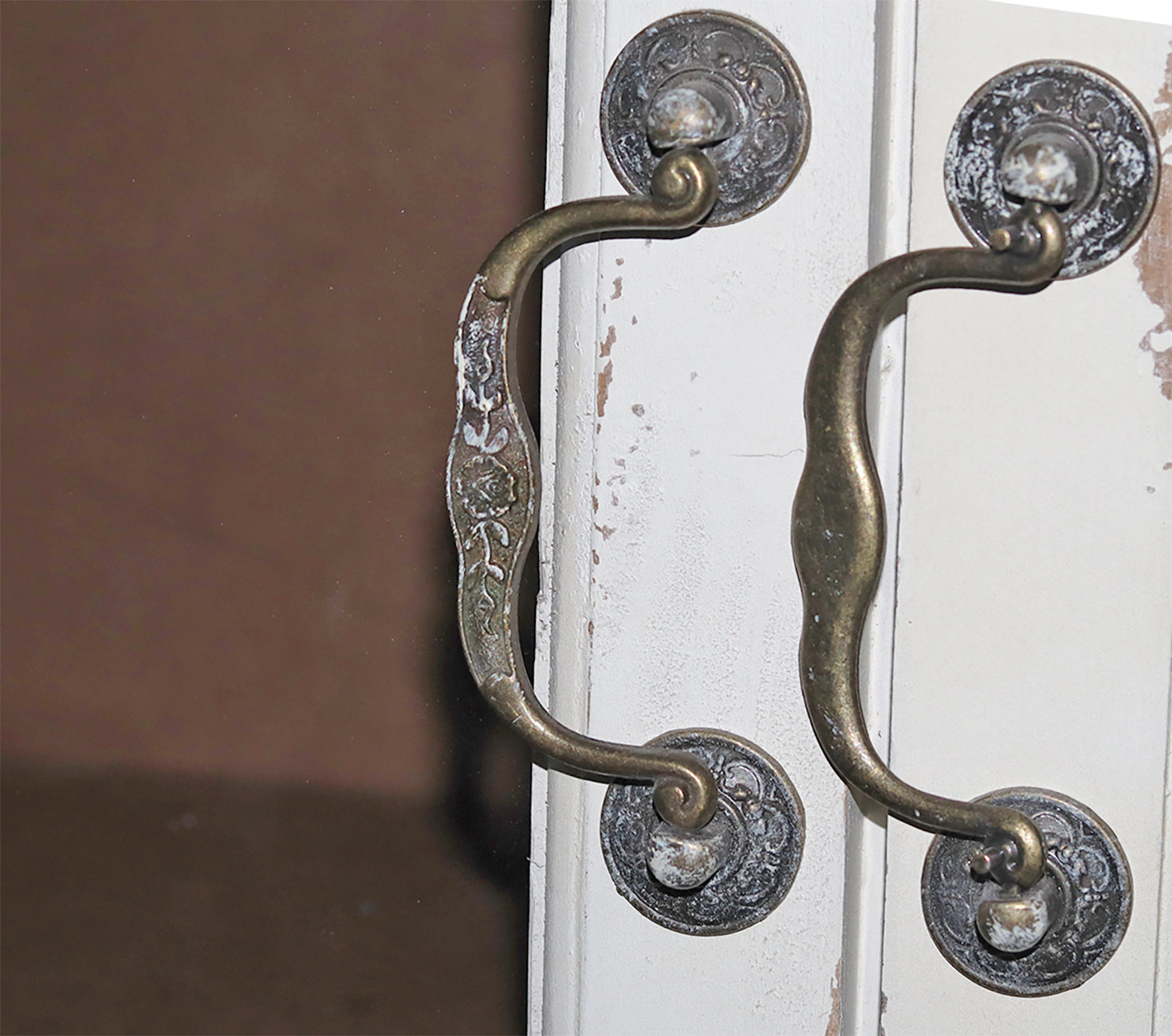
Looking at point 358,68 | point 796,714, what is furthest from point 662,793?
point 358,68

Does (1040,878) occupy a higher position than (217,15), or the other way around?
(217,15)

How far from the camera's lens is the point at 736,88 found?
0.40 m

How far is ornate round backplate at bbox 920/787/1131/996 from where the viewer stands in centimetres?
40

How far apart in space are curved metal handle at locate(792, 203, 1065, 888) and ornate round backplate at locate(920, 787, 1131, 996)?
0.07 feet

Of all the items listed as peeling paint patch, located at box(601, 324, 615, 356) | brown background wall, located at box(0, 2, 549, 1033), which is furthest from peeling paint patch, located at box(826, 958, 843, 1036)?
peeling paint patch, located at box(601, 324, 615, 356)

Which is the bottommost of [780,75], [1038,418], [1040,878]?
[1040,878]

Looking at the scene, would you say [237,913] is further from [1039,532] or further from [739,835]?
[1039,532]

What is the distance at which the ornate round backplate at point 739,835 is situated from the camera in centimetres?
43

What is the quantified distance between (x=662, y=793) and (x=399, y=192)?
246mm

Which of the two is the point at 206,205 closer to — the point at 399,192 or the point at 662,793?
the point at 399,192

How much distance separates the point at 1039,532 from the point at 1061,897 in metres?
0.12

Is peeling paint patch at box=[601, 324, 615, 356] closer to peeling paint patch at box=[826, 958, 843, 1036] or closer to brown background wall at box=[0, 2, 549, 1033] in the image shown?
brown background wall at box=[0, 2, 549, 1033]

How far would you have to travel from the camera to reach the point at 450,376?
1.59 feet

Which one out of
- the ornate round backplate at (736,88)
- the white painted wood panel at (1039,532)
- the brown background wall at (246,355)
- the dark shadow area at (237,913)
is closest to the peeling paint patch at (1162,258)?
the white painted wood panel at (1039,532)
